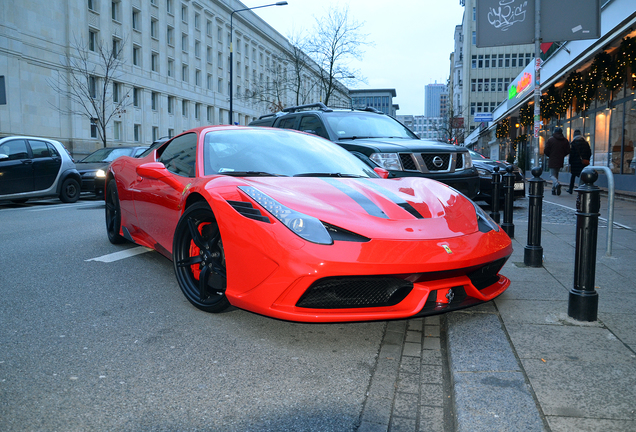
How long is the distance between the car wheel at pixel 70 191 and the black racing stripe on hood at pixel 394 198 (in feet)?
36.5

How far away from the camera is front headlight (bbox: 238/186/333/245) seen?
2.87m

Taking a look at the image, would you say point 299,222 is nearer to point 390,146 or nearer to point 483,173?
point 390,146

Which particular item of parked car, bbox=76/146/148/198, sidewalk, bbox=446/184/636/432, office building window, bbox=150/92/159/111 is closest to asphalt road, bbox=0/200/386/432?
sidewalk, bbox=446/184/636/432

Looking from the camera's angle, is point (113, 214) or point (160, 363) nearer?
point (160, 363)

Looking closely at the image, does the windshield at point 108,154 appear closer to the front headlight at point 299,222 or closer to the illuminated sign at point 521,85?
the front headlight at point 299,222

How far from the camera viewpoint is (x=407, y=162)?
7.26 m

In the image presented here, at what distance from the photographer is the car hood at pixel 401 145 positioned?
23.8ft

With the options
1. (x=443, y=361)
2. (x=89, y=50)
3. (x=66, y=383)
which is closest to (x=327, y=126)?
(x=443, y=361)

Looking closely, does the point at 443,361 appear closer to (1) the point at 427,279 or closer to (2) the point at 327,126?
(1) the point at 427,279

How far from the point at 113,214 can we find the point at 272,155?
2723mm

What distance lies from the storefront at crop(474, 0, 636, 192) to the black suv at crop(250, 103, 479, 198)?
5.28m

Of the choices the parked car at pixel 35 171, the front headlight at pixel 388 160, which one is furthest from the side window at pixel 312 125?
the parked car at pixel 35 171

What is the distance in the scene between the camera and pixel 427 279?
2965 mm

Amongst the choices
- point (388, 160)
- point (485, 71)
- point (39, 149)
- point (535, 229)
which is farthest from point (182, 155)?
point (485, 71)
